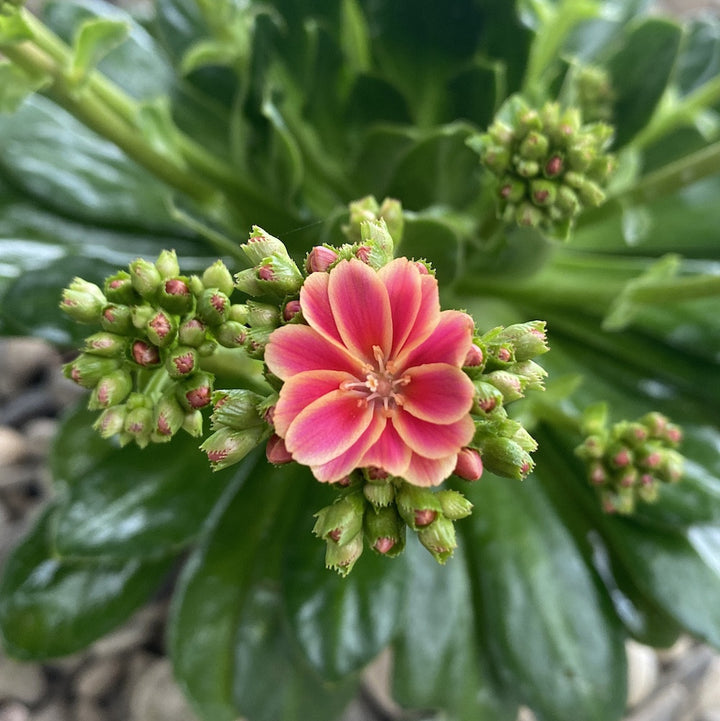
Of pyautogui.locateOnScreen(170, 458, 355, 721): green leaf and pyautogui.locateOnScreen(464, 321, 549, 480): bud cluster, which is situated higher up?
pyautogui.locateOnScreen(464, 321, 549, 480): bud cluster

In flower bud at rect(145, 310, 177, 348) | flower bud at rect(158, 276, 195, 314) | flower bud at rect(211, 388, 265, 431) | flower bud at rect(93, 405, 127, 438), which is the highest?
flower bud at rect(158, 276, 195, 314)

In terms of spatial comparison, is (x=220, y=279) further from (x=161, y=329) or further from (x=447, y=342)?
(x=447, y=342)

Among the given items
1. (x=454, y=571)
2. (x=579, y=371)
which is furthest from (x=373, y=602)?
(x=579, y=371)

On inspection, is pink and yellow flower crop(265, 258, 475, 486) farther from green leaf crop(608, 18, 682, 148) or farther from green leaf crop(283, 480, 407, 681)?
green leaf crop(608, 18, 682, 148)

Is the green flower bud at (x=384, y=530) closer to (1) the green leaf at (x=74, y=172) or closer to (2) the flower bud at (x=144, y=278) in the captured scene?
(2) the flower bud at (x=144, y=278)

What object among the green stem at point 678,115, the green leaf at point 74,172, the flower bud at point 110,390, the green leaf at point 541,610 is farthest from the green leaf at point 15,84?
the green stem at point 678,115

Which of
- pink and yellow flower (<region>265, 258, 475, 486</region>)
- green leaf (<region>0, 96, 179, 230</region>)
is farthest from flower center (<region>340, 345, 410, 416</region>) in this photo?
green leaf (<region>0, 96, 179, 230</region>)

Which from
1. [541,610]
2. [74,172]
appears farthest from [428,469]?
[74,172]

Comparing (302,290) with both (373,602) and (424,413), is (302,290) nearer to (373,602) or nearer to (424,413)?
(424,413)
